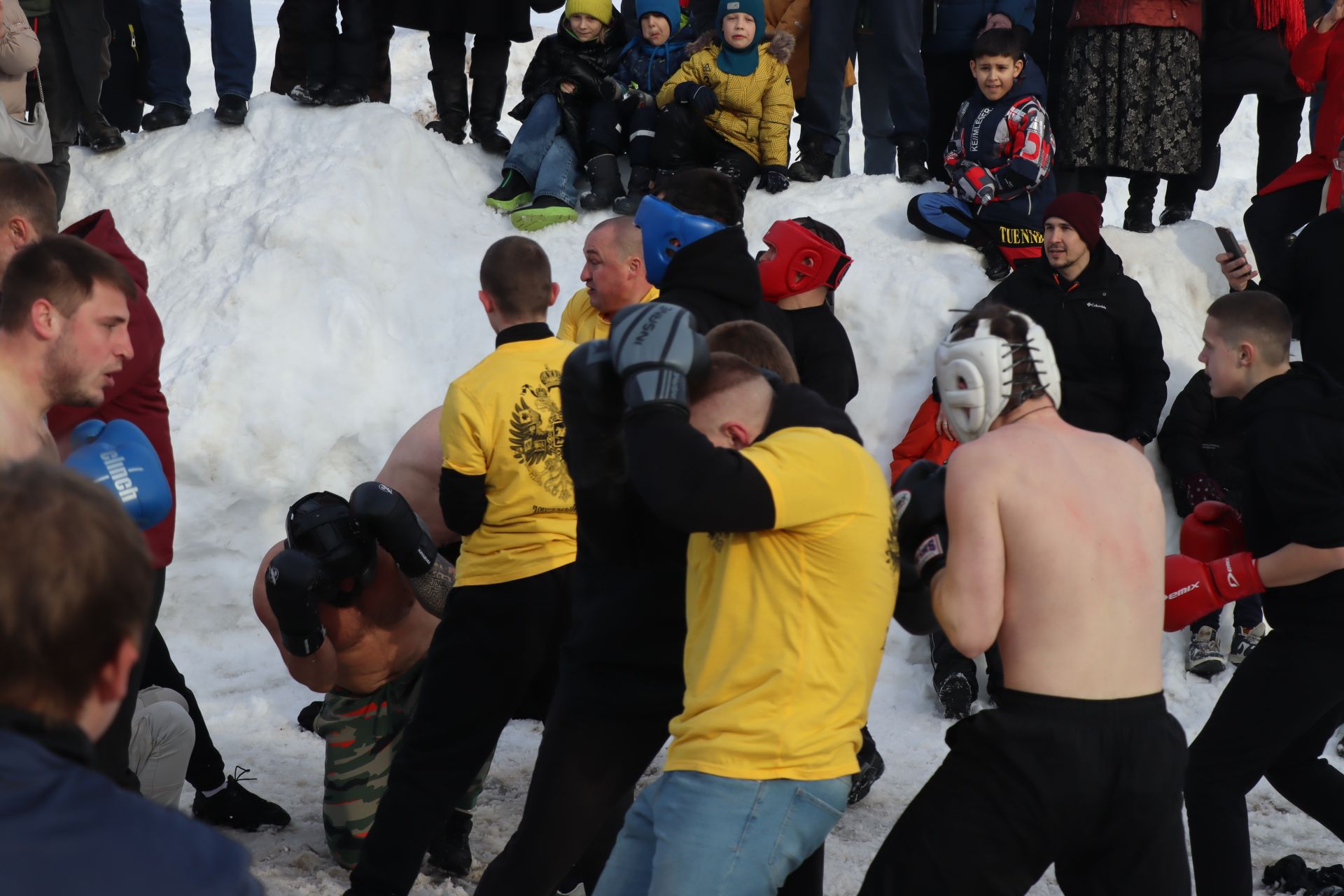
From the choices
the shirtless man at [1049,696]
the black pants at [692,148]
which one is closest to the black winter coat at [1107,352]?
the black pants at [692,148]

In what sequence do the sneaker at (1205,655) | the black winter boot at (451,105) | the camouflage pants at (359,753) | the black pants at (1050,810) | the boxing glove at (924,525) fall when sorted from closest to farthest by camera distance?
the black pants at (1050,810) → the boxing glove at (924,525) → the camouflage pants at (359,753) → the sneaker at (1205,655) → the black winter boot at (451,105)

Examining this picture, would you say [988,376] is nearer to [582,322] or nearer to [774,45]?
[582,322]

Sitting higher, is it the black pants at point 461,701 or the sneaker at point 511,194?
the sneaker at point 511,194

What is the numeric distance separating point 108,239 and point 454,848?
220cm

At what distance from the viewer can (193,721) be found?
4.16m

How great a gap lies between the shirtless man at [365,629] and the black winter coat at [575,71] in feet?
12.8

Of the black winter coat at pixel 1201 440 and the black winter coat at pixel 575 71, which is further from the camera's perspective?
the black winter coat at pixel 575 71

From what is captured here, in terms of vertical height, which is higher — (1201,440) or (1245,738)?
(1245,738)

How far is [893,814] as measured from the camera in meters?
4.73

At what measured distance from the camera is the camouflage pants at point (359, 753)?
4094 millimetres

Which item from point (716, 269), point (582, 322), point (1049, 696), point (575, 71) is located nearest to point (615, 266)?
point (716, 269)

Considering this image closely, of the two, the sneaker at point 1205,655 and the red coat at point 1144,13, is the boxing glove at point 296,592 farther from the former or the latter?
the red coat at point 1144,13

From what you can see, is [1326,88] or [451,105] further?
[451,105]

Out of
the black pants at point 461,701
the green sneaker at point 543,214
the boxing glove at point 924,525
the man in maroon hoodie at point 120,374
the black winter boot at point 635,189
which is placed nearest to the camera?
the boxing glove at point 924,525
